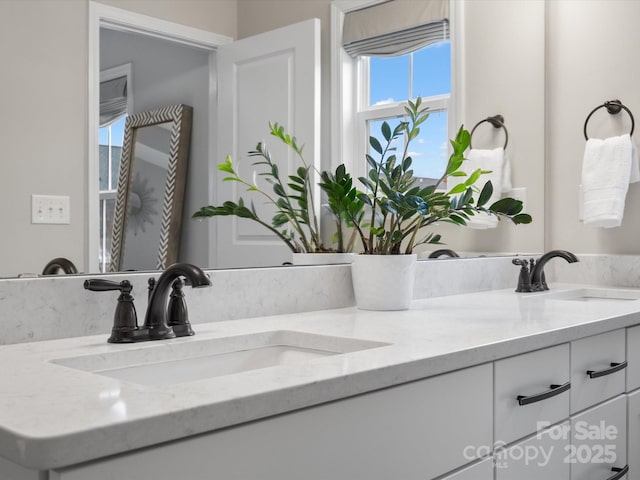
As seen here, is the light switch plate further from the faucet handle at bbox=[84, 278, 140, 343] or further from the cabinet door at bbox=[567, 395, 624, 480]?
the cabinet door at bbox=[567, 395, 624, 480]

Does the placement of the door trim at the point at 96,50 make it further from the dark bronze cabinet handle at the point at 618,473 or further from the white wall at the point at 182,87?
the dark bronze cabinet handle at the point at 618,473

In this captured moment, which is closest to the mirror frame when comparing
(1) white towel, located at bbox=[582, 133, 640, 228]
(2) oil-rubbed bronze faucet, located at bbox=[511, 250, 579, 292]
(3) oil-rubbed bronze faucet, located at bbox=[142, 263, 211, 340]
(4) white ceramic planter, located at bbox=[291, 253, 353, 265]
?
(3) oil-rubbed bronze faucet, located at bbox=[142, 263, 211, 340]

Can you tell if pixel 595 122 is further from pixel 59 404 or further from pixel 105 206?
pixel 59 404

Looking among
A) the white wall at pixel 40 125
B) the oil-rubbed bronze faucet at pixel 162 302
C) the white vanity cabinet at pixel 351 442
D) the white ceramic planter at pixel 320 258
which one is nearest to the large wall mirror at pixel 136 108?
the white wall at pixel 40 125

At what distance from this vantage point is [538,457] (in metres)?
1.33

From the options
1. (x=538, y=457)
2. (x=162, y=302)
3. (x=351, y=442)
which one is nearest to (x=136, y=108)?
(x=162, y=302)

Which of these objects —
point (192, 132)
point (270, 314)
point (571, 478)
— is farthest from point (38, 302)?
point (571, 478)

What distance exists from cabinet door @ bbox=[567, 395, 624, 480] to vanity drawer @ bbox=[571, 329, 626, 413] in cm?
3

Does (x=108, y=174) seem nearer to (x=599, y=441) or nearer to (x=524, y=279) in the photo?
(x=599, y=441)

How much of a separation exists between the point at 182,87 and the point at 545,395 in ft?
3.09

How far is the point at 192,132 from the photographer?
1419 millimetres

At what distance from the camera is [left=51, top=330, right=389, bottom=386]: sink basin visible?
3.77ft

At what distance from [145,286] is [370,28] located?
102 cm

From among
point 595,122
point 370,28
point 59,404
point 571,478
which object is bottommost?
point 571,478
